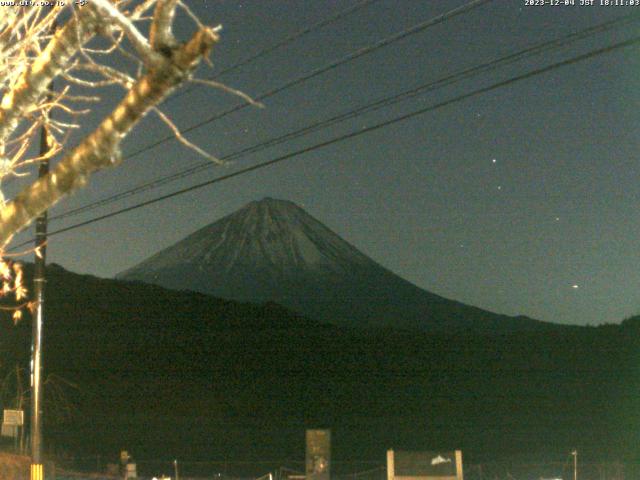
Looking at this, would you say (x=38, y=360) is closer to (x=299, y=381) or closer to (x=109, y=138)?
(x=109, y=138)

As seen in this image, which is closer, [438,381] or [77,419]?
[77,419]

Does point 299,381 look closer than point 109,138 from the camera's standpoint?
No

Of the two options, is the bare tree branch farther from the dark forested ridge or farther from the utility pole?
the dark forested ridge

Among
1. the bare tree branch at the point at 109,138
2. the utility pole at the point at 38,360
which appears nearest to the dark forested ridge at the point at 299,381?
the utility pole at the point at 38,360

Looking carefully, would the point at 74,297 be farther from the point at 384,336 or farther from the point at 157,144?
the point at 157,144

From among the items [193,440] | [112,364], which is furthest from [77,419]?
[112,364]

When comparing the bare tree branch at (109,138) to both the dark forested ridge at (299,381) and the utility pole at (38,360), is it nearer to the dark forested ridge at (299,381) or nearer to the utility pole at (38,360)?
the utility pole at (38,360)

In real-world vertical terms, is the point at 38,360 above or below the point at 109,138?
below

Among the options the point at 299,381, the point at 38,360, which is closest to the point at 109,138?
the point at 38,360
